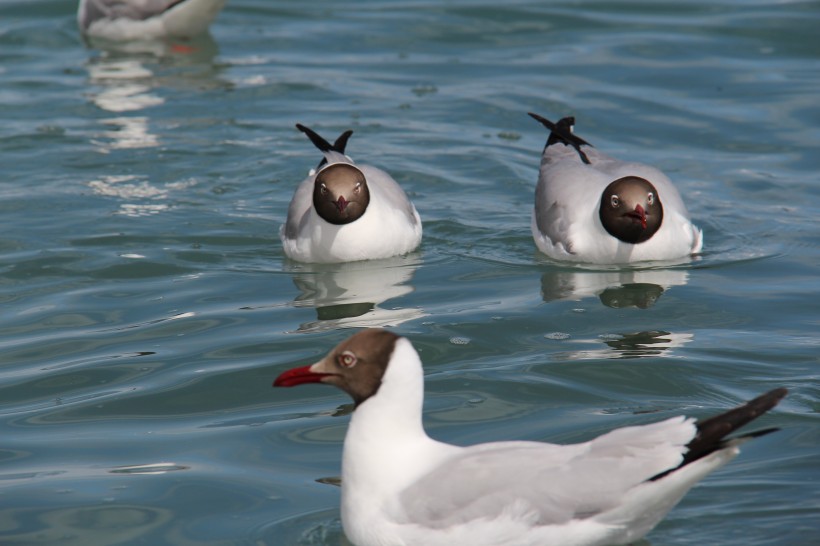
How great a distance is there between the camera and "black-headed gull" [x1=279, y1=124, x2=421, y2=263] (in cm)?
1045

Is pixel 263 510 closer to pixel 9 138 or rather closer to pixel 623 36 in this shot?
pixel 9 138

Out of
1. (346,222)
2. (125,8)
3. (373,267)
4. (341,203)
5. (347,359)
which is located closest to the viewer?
(347,359)

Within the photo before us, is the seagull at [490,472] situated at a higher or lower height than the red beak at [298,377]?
lower

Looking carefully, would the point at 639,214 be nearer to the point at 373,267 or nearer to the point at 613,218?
the point at 613,218

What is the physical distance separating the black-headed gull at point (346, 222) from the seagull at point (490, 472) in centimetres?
487

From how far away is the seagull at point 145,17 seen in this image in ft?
60.3

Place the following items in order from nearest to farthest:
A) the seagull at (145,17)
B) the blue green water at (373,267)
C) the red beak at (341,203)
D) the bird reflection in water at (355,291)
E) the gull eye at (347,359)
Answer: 1. the gull eye at (347,359)
2. the blue green water at (373,267)
3. the bird reflection in water at (355,291)
4. the red beak at (341,203)
5. the seagull at (145,17)

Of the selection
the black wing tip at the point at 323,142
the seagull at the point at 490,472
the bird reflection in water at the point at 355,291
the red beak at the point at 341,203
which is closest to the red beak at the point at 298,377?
the seagull at the point at 490,472

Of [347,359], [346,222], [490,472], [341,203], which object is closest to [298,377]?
[347,359]

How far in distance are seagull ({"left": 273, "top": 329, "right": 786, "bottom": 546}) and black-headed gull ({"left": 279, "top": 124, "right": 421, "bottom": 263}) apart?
16.0 ft

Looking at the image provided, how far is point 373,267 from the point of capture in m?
10.6

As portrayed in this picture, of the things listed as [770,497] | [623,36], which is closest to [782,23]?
[623,36]

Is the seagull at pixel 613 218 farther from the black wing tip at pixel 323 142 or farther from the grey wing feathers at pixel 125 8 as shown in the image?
the grey wing feathers at pixel 125 8

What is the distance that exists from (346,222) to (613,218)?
2070 millimetres
